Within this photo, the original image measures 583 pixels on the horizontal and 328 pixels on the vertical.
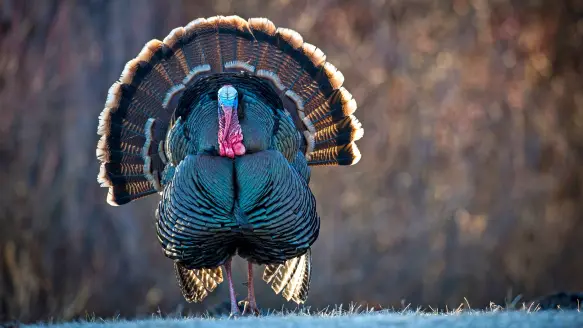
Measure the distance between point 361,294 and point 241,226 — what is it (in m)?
4.07

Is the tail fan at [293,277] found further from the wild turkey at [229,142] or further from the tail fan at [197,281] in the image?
the tail fan at [197,281]

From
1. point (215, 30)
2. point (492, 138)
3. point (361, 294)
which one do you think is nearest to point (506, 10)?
point (492, 138)

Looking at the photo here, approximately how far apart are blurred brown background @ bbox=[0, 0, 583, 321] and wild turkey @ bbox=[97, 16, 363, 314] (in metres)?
2.23

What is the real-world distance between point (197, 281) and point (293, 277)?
0.77 meters

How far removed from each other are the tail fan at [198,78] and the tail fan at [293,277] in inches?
33.2

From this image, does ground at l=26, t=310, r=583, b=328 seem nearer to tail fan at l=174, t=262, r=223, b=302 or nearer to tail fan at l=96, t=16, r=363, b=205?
tail fan at l=174, t=262, r=223, b=302

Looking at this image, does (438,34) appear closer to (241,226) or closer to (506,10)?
(506,10)

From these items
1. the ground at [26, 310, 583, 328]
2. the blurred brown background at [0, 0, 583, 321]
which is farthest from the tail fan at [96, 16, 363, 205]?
the ground at [26, 310, 583, 328]

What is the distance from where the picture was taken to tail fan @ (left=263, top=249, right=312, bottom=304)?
7.22 meters

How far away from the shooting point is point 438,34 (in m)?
10.0

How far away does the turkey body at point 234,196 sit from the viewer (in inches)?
240

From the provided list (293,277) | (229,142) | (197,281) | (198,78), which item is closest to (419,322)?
(229,142)

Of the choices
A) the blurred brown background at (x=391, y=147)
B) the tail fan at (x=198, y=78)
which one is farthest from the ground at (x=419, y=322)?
the blurred brown background at (x=391, y=147)

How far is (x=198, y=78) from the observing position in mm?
7355
